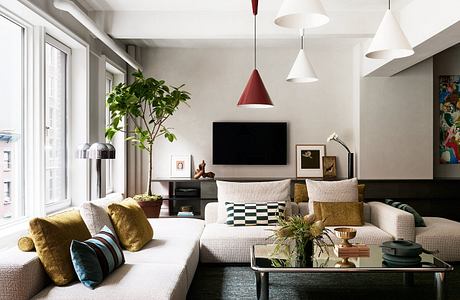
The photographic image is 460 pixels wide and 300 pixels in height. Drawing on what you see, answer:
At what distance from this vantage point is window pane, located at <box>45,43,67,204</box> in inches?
180

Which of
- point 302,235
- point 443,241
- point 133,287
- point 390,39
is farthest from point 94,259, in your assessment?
point 443,241

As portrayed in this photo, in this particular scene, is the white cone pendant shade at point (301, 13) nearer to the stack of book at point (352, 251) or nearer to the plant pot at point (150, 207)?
the stack of book at point (352, 251)

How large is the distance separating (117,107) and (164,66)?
5.80 feet

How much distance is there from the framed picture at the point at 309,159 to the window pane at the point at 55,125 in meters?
3.54

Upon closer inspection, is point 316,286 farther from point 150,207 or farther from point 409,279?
point 150,207

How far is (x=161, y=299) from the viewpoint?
2.51 meters

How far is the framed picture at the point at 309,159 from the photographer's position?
7121 mm

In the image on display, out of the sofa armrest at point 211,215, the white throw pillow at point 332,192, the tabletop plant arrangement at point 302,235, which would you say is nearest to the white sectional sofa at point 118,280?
the tabletop plant arrangement at point 302,235

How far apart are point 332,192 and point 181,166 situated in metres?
2.81

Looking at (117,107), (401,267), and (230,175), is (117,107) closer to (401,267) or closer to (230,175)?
(230,175)

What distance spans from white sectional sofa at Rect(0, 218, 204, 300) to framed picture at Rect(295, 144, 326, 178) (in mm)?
3930

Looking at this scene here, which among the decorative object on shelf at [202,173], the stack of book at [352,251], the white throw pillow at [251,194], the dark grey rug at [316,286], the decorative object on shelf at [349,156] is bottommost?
the dark grey rug at [316,286]

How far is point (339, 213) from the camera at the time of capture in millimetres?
4777

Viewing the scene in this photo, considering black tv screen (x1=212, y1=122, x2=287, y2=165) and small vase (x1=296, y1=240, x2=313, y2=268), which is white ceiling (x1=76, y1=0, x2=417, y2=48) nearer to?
black tv screen (x1=212, y1=122, x2=287, y2=165)
